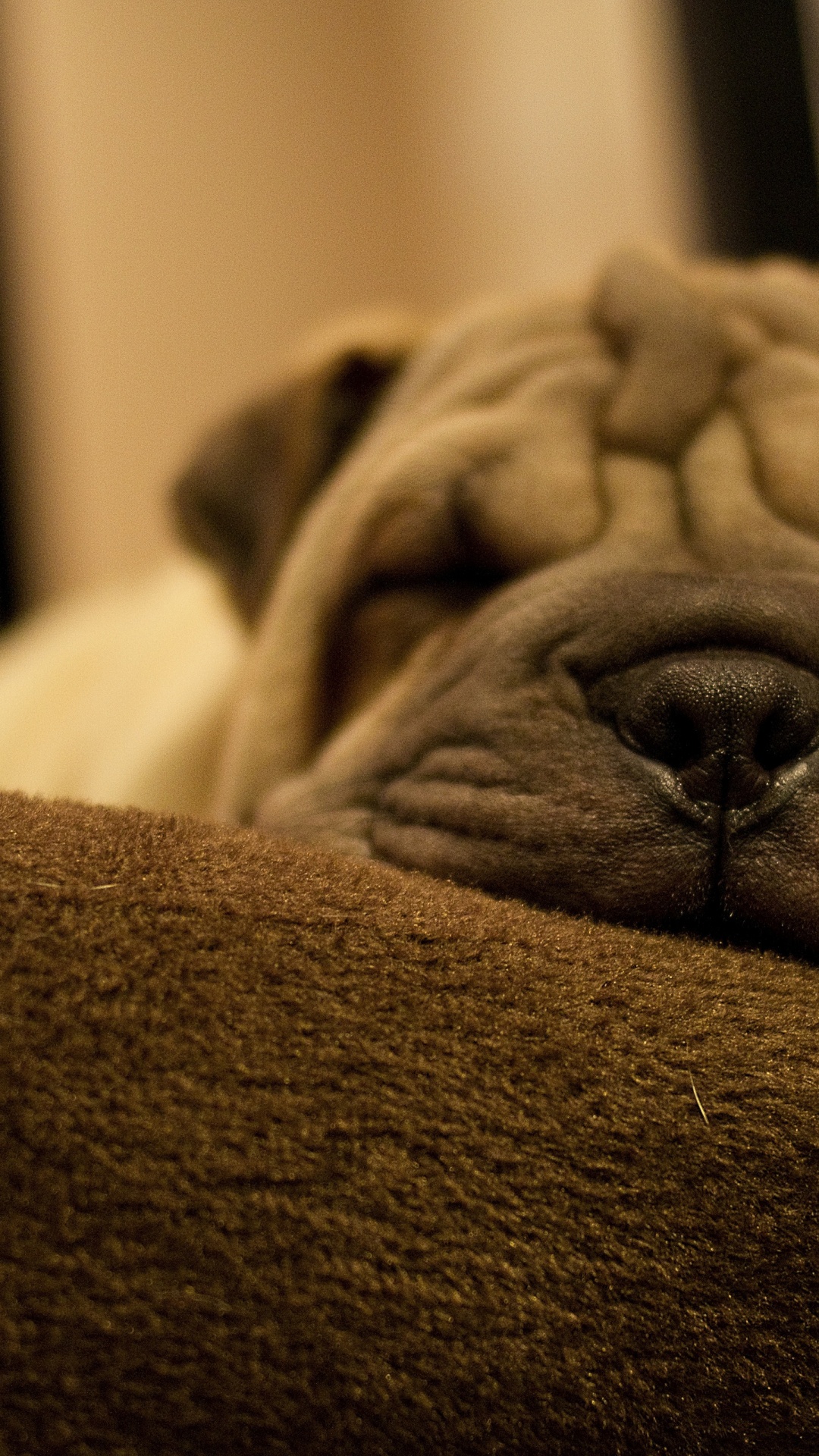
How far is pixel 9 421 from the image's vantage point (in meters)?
4.30

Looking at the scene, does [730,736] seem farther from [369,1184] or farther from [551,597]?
[369,1184]

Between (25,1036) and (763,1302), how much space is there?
372 mm

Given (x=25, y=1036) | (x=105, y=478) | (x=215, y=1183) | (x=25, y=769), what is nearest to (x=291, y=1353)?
(x=215, y=1183)

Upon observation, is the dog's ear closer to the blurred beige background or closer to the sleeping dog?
the sleeping dog

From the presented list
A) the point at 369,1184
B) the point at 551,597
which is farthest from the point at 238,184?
the point at 369,1184

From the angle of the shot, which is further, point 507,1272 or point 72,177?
point 72,177

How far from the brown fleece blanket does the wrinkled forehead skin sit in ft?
1.32

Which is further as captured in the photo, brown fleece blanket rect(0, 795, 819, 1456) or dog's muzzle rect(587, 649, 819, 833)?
dog's muzzle rect(587, 649, 819, 833)

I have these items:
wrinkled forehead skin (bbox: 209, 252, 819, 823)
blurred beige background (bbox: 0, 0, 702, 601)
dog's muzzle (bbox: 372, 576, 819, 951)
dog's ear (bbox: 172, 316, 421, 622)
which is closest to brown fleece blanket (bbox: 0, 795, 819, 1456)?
dog's muzzle (bbox: 372, 576, 819, 951)

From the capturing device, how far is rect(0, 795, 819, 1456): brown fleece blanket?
542mm

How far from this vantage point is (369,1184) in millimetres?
588

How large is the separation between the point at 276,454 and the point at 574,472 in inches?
20.4

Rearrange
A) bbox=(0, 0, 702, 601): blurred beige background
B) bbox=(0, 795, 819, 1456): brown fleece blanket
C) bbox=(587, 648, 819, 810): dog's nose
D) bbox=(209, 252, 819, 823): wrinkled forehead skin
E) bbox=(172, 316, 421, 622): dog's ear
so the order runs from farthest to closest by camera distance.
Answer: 1. bbox=(0, 0, 702, 601): blurred beige background
2. bbox=(172, 316, 421, 622): dog's ear
3. bbox=(209, 252, 819, 823): wrinkled forehead skin
4. bbox=(587, 648, 819, 810): dog's nose
5. bbox=(0, 795, 819, 1456): brown fleece blanket

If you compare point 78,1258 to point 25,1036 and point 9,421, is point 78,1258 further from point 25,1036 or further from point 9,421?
point 9,421
